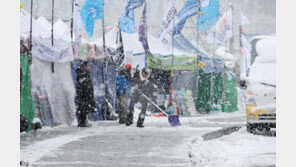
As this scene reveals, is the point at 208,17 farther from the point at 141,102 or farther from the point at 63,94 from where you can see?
the point at 63,94

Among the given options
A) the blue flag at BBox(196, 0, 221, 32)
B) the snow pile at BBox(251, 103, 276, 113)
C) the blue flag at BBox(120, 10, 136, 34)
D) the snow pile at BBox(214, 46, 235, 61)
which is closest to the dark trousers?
the snow pile at BBox(251, 103, 276, 113)

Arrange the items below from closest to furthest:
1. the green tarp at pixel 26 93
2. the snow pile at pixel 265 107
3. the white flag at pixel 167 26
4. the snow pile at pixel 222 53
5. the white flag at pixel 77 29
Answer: the snow pile at pixel 265 107
the green tarp at pixel 26 93
the white flag at pixel 77 29
the white flag at pixel 167 26
the snow pile at pixel 222 53

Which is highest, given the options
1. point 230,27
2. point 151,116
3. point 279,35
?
point 230,27

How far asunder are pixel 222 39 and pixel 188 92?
166 inches

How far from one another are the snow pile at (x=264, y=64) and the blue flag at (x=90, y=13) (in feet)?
19.1

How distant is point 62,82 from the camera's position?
15.7m

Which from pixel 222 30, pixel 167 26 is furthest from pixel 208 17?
pixel 167 26

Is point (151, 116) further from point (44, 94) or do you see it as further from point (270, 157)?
point (270, 157)

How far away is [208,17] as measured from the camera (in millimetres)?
23984

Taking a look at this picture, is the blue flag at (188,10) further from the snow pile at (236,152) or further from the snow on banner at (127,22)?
the snow pile at (236,152)

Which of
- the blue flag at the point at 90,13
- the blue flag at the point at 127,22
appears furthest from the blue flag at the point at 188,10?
the blue flag at the point at 90,13

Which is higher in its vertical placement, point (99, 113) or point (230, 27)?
point (230, 27)

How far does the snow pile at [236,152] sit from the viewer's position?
7.45 m

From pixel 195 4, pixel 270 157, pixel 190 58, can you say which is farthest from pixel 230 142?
pixel 190 58
